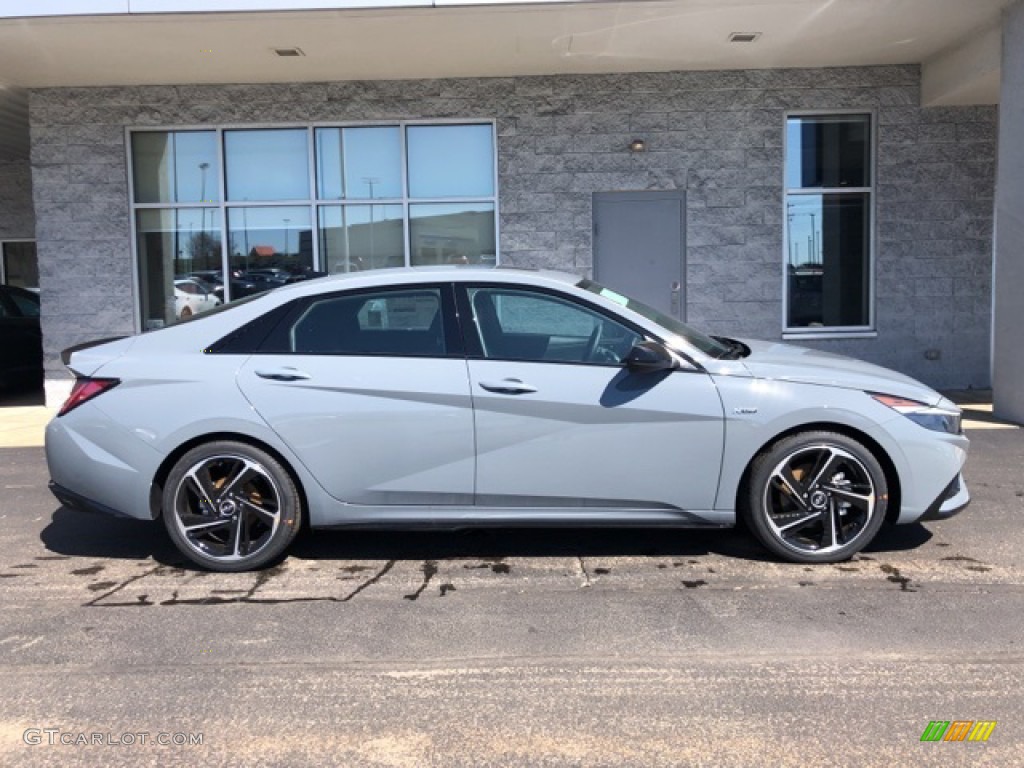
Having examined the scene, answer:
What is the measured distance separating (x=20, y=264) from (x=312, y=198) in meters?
9.97

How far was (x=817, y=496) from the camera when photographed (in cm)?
481

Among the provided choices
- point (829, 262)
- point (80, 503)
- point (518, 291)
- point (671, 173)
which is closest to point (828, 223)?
point (829, 262)

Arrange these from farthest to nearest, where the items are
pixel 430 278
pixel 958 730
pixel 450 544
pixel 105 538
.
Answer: pixel 105 538, pixel 450 544, pixel 430 278, pixel 958 730

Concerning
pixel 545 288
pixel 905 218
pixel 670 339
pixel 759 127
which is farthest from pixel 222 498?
pixel 905 218

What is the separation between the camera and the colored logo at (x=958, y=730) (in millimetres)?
3180

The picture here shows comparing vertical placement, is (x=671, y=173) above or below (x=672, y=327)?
above

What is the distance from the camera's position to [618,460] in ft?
15.6

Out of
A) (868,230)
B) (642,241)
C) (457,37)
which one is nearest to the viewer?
(457,37)

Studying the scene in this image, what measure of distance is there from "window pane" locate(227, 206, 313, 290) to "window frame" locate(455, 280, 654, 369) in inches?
256

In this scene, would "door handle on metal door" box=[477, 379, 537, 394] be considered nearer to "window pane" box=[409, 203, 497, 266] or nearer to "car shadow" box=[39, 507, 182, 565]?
"car shadow" box=[39, 507, 182, 565]

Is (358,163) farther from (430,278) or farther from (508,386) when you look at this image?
(508,386)

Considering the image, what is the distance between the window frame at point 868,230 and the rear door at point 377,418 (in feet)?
23.4

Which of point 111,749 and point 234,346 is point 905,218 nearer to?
point 234,346

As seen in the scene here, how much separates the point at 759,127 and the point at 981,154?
2671 millimetres
